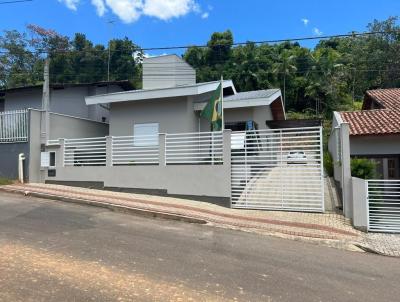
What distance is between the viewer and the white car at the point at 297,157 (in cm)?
1152

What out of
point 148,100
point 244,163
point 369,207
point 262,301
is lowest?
point 262,301

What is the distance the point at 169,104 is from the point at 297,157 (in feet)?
22.5

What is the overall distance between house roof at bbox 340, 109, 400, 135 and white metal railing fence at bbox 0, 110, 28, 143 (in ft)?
41.4

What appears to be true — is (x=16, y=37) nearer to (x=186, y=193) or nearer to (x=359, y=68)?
(x=359, y=68)

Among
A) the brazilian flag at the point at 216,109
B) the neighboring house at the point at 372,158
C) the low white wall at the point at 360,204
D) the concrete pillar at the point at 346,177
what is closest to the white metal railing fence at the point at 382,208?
the neighboring house at the point at 372,158

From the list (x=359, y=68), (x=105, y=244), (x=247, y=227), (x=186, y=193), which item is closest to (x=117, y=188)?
(x=186, y=193)

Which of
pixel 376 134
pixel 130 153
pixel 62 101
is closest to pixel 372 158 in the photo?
pixel 376 134

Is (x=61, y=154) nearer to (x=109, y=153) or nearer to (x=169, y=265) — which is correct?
(x=109, y=153)

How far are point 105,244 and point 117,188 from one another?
689cm

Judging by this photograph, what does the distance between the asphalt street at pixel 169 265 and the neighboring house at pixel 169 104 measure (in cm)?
752

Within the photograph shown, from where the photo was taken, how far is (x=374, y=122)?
16.9 m

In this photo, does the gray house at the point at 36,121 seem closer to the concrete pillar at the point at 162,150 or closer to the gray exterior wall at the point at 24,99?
the gray exterior wall at the point at 24,99

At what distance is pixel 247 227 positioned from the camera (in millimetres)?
10000

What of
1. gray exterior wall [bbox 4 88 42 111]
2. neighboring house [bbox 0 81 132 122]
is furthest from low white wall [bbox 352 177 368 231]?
gray exterior wall [bbox 4 88 42 111]
